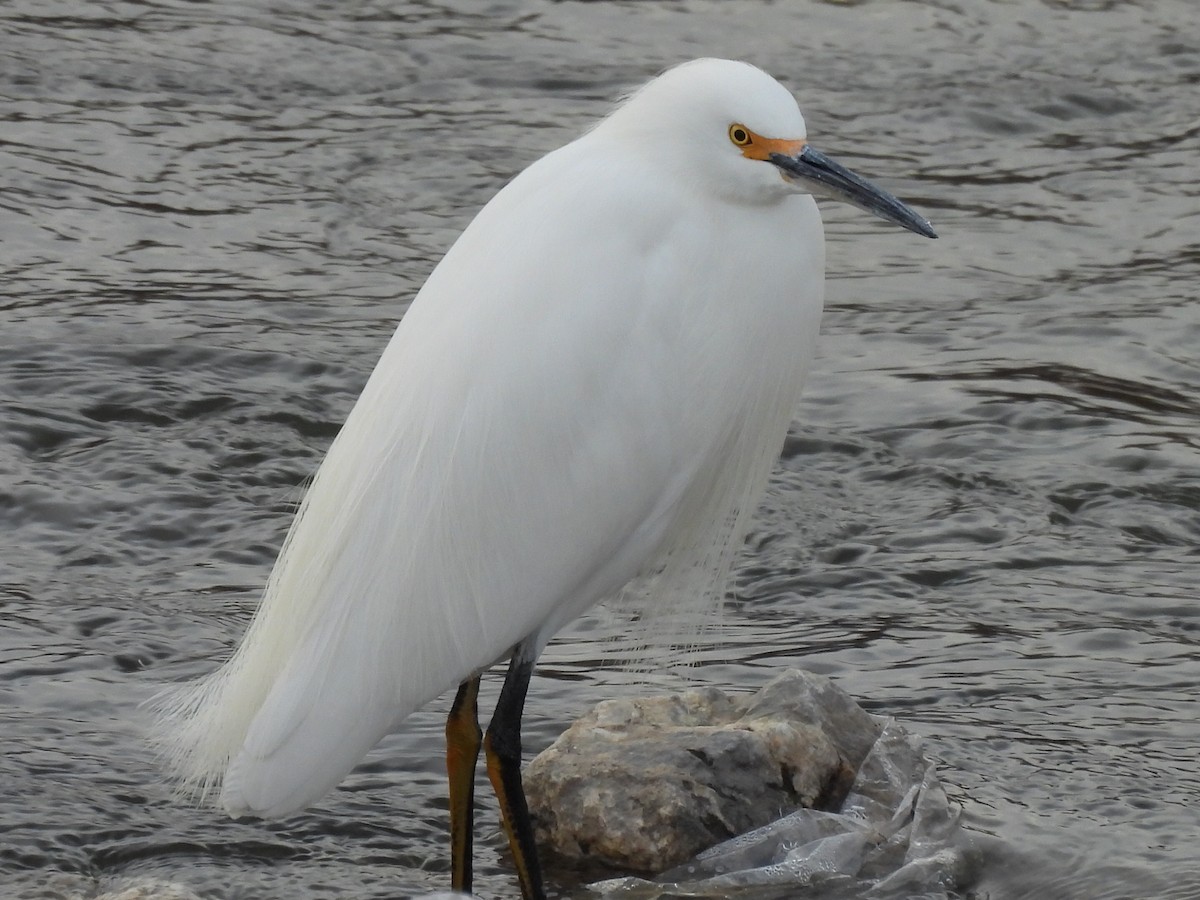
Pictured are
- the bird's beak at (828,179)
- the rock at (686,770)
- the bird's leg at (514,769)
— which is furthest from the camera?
the rock at (686,770)

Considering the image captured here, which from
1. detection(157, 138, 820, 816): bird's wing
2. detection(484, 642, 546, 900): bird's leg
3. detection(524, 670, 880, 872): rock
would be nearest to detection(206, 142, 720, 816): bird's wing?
detection(157, 138, 820, 816): bird's wing

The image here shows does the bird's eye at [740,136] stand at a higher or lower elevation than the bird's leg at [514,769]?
higher

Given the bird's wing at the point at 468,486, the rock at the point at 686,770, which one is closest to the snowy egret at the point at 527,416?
the bird's wing at the point at 468,486

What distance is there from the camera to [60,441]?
20.5ft

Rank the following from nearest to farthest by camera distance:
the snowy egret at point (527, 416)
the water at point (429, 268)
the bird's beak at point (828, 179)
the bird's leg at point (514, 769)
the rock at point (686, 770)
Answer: the bird's beak at point (828, 179), the snowy egret at point (527, 416), the bird's leg at point (514, 769), the rock at point (686, 770), the water at point (429, 268)

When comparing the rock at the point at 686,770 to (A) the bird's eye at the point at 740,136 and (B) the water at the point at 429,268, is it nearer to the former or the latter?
(B) the water at the point at 429,268

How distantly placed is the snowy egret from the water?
44 cm

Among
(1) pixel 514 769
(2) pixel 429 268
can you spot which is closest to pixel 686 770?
(1) pixel 514 769

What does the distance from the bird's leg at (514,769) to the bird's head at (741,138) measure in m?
1.07

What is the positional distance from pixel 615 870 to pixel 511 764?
1.09ft

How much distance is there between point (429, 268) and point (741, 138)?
156 inches

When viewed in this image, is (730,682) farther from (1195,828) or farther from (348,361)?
A: (348,361)

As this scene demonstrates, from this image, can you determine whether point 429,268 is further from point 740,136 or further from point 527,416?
point 740,136

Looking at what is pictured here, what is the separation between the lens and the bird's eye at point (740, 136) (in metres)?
3.77
